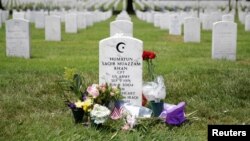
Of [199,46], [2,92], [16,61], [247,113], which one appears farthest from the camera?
[199,46]

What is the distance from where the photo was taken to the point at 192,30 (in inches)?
716

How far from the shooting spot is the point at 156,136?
269 inches

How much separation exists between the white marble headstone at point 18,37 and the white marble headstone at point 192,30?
20.9ft

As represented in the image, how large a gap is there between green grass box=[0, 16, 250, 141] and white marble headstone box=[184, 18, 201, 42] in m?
2.98

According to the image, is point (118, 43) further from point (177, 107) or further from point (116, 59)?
point (177, 107)

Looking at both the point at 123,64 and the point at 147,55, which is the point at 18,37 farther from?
the point at 147,55

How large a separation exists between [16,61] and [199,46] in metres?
6.58

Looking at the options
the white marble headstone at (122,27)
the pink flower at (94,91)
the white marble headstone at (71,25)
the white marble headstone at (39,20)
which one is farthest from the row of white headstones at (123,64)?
the white marble headstone at (39,20)

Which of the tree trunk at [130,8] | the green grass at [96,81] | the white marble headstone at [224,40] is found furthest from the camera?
the tree trunk at [130,8]

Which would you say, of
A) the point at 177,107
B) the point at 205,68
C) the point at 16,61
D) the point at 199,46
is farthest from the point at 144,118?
the point at 199,46

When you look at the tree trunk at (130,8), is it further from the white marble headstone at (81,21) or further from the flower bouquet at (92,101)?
the flower bouquet at (92,101)

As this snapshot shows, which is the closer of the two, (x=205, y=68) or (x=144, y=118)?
(x=144, y=118)

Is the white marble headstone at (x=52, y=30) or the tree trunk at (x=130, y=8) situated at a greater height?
the tree trunk at (x=130, y=8)

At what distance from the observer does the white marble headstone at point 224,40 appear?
13367mm
